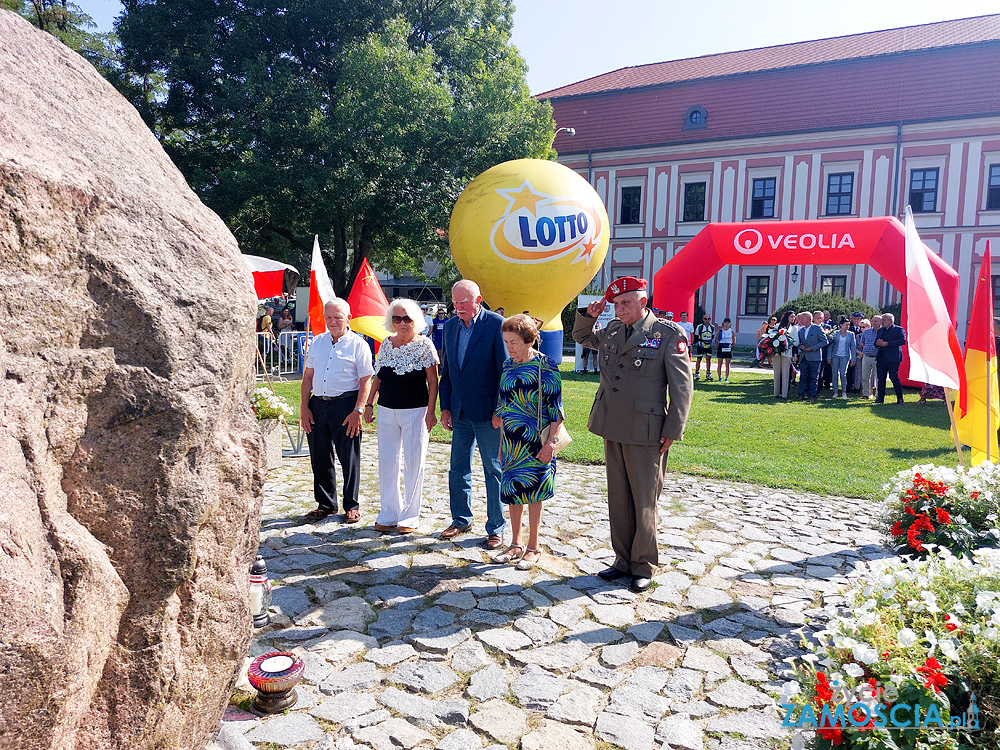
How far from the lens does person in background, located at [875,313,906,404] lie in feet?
46.0

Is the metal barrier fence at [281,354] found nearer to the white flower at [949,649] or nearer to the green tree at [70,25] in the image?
the green tree at [70,25]

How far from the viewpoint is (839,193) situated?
30.6m

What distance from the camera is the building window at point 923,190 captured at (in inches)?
1148

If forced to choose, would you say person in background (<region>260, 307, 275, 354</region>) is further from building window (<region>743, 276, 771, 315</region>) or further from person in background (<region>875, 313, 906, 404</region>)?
building window (<region>743, 276, 771, 315</region>)

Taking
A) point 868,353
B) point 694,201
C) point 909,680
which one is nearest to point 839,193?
point 694,201

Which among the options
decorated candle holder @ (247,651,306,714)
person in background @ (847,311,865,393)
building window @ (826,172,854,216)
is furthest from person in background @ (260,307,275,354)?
building window @ (826,172,854,216)

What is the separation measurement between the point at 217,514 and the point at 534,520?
3035 millimetres

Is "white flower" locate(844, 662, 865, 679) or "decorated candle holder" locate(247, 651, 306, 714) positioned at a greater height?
"white flower" locate(844, 662, 865, 679)

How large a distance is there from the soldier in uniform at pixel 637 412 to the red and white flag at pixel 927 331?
1.74 m

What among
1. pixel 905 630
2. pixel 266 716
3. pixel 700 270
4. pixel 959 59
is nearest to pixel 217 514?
pixel 266 716

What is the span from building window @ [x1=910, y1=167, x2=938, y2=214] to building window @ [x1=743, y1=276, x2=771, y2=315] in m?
6.51

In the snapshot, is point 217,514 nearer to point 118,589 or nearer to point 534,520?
point 118,589

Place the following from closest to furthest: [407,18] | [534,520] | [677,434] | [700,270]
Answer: [677,434] → [534,520] → [700,270] → [407,18]

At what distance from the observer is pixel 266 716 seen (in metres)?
3.17
